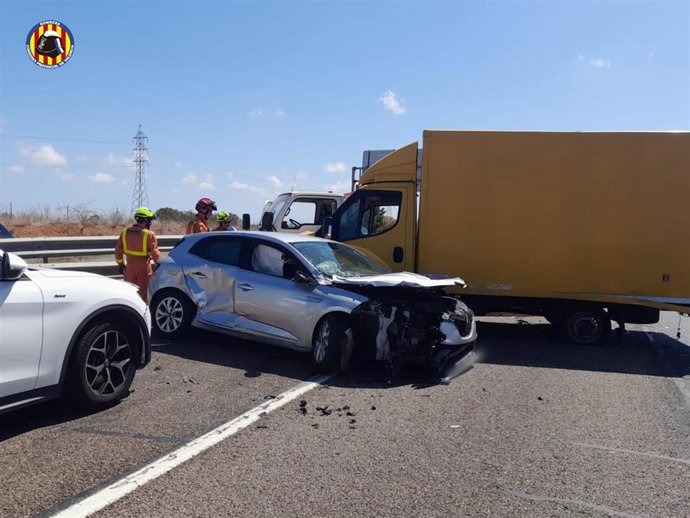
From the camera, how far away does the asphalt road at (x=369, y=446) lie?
358cm

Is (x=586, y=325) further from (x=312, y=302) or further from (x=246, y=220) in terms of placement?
(x=246, y=220)

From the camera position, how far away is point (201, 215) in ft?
35.0

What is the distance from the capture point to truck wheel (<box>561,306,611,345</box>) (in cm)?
902

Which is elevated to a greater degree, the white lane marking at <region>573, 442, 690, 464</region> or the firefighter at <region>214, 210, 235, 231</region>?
the firefighter at <region>214, 210, 235, 231</region>

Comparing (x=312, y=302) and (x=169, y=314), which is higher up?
(x=312, y=302)

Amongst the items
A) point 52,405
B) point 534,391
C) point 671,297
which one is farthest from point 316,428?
point 671,297

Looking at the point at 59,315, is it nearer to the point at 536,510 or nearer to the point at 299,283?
the point at 299,283

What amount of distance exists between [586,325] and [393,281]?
3949 mm

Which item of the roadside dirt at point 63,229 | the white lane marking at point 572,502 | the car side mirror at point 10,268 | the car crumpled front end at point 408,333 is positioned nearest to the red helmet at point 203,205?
the car crumpled front end at point 408,333

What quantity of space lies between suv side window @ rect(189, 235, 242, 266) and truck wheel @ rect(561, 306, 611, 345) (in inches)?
201

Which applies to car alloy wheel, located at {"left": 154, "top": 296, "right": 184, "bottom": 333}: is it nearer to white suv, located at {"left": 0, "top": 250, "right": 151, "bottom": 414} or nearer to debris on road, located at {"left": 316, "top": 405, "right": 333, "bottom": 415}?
white suv, located at {"left": 0, "top": 250, "right": 151, "bottom": 414}

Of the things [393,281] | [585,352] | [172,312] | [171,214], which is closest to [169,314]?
[172,312]

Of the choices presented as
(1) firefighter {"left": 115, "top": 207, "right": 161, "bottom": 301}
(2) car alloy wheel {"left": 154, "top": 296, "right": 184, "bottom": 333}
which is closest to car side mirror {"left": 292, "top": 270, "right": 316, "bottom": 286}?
(2) car alloy wheel {"left": 154, "top": 296, "right": 184, "bottom": 333}

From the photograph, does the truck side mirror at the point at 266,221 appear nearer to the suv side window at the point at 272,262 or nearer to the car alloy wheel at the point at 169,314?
the car alloy wheel at the point at 169,314
